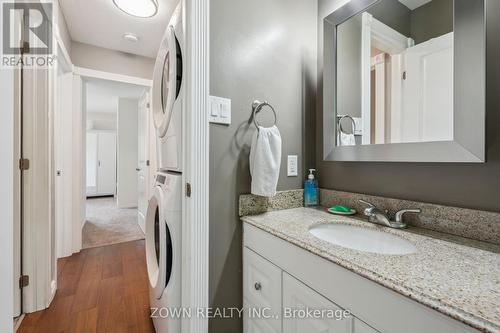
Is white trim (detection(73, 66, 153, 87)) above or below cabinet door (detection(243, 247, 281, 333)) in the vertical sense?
above

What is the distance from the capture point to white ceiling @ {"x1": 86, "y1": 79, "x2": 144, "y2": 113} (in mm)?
3963

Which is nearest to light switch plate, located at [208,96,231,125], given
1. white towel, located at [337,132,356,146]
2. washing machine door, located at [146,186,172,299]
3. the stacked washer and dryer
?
the stacked washer and dryer

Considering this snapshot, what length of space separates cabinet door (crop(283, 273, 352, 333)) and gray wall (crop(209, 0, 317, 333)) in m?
0.36

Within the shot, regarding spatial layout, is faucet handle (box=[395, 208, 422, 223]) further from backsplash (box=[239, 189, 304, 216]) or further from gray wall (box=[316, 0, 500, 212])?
backsplash (box=[239, 189, 304, 216])

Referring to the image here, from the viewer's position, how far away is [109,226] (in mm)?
3607

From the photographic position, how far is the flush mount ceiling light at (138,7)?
6.52 feet

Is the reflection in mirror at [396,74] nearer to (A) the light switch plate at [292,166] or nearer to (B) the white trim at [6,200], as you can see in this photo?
(A) the light switch plate at [292,166]

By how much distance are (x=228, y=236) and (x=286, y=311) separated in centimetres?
41

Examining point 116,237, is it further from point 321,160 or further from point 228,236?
point 321,160

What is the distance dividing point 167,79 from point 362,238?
1.33 metres

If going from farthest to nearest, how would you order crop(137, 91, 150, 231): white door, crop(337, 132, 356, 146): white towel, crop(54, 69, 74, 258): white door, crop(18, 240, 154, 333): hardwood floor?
crop(137, 91, 150, 231): white door
crop(54, 69, 74, 258): white door
crop(18, 240, 154, 333): hardwood floor
crop(337, 132, 356, 146): white towel

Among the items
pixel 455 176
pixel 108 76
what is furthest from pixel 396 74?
pixel 108 76

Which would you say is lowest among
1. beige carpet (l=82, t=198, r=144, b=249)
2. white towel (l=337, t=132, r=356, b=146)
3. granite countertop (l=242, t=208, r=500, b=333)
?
beige carpet (l=82, t=198, r=144, b=249)

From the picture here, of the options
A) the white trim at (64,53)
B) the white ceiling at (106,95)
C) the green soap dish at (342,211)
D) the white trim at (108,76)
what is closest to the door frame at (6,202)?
the green soap dish at (342,211)
